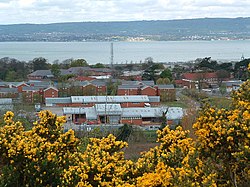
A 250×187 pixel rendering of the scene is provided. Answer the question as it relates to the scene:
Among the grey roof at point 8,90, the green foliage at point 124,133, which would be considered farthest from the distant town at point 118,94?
the green foliage at point 124,133

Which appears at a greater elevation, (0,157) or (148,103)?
(0,157)

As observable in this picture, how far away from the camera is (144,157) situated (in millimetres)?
5773

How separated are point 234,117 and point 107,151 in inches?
79.8

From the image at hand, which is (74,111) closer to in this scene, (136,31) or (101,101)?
(101,101)

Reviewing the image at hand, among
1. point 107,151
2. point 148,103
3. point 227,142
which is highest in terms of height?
point 227,142

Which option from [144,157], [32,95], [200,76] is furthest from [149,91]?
[144,157]

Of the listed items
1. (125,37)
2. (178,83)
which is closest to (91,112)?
(178,83)

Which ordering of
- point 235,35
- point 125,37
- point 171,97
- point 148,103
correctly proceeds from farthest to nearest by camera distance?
point 125,37 < point 235,35 < point 171,97 < point 148,103

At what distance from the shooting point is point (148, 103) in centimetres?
2870

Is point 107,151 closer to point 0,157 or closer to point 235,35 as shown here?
point 0,157

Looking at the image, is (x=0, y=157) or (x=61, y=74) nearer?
(x=0, y=157)

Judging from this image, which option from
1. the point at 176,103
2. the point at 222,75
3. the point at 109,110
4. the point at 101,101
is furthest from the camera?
the point at 222,75

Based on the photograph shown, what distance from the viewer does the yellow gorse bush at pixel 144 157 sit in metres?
4.50

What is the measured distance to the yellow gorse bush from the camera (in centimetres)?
450
